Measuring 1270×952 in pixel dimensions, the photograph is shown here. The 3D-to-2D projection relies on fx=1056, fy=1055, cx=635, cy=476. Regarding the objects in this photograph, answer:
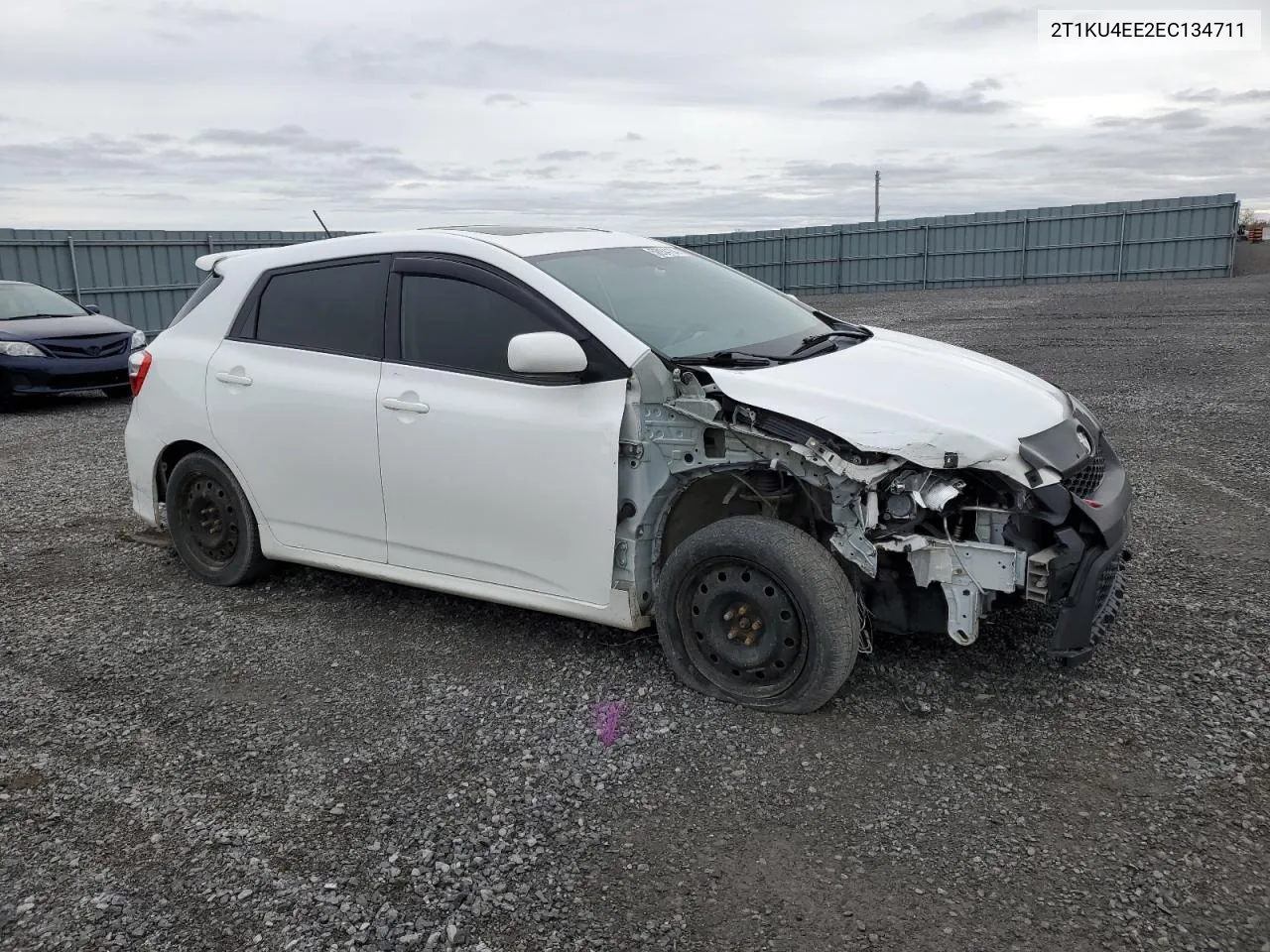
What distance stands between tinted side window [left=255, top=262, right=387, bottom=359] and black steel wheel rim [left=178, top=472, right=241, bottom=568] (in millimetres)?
852

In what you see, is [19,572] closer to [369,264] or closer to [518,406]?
[369,264]

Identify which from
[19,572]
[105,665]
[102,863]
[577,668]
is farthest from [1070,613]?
[19,572]

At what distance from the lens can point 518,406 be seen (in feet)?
13.8

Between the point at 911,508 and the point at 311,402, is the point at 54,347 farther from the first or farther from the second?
the point at 911,508

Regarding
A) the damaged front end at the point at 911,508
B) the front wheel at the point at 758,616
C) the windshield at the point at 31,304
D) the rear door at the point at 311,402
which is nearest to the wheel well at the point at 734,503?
the damaged front end at the point at 911,508

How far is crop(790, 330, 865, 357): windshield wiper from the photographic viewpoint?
4391 millimetres

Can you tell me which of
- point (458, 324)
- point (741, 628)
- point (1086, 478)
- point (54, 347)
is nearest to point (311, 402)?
point (458, 324)

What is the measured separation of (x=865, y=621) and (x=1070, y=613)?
2.40 feet

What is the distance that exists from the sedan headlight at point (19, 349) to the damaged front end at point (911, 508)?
1055 cm

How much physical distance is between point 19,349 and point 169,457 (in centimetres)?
797

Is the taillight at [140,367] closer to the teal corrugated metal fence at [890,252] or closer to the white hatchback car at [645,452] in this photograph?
the white hatchback car at [645,452]

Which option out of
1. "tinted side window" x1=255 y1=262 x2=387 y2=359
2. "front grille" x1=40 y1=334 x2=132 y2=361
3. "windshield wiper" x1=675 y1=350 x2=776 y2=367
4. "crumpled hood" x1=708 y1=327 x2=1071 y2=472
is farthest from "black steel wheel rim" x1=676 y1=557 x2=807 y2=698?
"front grille" x1=40 y1=334 x2=132 y2=361

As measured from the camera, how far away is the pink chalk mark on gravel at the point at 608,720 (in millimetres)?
3795

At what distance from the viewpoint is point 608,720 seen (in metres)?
3.93
